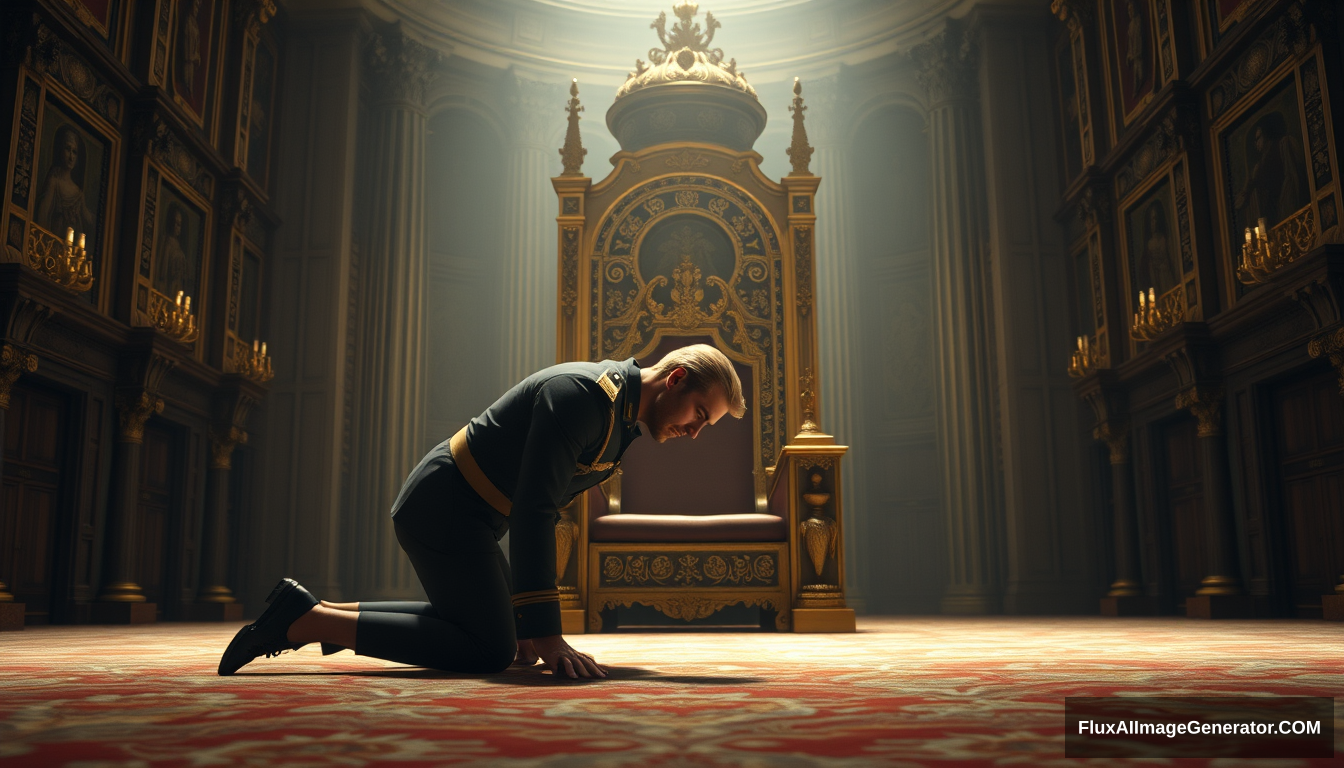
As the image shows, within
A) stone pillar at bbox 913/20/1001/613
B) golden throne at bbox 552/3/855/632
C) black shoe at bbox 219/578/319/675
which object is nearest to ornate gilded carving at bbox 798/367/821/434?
golden throne at bbox 552/3/855/632

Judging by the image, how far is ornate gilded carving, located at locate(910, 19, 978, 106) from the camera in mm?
10078

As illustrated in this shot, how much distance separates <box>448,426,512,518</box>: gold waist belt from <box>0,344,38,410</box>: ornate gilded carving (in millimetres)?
4355

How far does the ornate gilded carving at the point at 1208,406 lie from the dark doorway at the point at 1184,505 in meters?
0.46

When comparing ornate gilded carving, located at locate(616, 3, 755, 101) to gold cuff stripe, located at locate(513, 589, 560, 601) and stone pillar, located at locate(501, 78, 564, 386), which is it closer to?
stone pillar, located at locate(501, 78, 564, 386)

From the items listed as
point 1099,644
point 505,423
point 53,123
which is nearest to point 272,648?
point 505,423

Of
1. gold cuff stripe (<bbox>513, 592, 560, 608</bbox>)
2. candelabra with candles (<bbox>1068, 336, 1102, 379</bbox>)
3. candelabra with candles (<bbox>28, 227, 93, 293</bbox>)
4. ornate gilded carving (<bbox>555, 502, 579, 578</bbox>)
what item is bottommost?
gold cuff stripe (<bbox>513, 592, 560, 608</bbox>)

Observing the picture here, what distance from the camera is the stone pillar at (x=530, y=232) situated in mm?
10750

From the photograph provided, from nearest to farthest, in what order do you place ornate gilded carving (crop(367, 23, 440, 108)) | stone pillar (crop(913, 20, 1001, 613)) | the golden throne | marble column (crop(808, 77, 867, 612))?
the golden throne < stone pillar (crop(913, 20, 1001, 613)) < ornate gilded carving (crop(367, 23, 440, 108)) < marble column (crop(808, 77, 867, 612))

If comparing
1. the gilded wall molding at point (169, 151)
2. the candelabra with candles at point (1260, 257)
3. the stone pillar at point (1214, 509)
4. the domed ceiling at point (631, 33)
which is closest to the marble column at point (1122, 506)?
the stone pillar at point (1214, 509)

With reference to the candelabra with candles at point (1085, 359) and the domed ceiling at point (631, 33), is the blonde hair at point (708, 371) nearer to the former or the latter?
the candelabra with candles at point (1085, 359)

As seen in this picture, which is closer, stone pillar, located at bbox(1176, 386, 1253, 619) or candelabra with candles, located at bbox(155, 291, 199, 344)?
stone pillar, located at bbox(1176, 386, 1253, 619)

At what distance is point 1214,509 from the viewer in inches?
266

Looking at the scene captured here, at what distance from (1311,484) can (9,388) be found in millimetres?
7557

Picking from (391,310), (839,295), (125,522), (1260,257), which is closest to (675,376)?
(1260,257)
